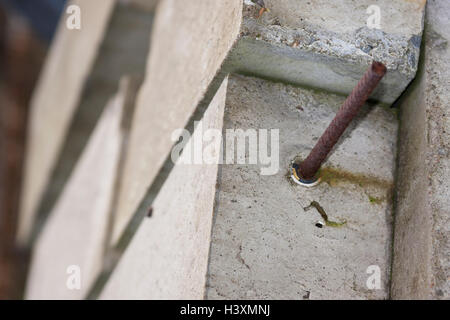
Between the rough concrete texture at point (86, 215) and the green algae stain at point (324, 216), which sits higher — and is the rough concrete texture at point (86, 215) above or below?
above

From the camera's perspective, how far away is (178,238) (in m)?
1.44

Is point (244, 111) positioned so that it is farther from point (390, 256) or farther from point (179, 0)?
point (179, 0)

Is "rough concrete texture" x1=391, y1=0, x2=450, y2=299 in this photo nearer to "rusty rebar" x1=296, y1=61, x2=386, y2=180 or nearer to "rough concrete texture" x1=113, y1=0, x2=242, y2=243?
"rusty rebar" x1=296, y1=61, x2=386, y2=180

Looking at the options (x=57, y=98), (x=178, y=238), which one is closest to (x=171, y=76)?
(x=178, y=238)

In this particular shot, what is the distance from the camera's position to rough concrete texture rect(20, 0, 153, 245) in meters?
2.75

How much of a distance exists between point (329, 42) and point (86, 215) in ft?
6.53

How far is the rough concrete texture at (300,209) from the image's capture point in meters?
1.12

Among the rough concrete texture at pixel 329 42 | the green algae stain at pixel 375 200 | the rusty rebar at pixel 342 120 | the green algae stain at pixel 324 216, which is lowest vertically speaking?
the green algae stain at pixel 324 216

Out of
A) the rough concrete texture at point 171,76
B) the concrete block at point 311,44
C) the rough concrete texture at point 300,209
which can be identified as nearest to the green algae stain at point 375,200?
the rough concrete texture at point 300,209

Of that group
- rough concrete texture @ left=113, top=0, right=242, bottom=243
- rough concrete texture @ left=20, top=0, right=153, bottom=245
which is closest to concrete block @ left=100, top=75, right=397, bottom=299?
rough concrete texture @ left=113, top=0, right=242, bottom=243

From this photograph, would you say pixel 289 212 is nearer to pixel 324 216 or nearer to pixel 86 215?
pixel 324 216

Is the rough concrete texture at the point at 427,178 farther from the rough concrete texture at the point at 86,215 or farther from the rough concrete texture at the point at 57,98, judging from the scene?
the rough concrete texture at the point at 57,98

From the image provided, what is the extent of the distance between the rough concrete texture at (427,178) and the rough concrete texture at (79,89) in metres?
1.66

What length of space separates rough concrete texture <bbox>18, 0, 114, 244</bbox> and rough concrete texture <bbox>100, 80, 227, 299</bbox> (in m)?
1.29
